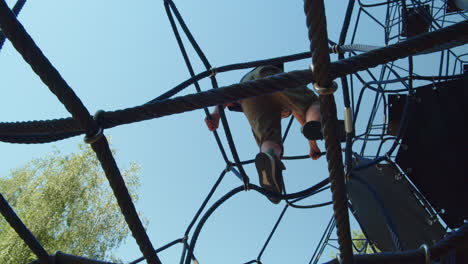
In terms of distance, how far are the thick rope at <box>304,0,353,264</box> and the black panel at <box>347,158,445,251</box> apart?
77.7 inches

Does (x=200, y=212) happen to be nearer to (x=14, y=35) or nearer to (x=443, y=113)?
(x=443, y=113)

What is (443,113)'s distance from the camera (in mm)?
3174


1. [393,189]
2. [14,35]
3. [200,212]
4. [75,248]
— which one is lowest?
[14,35]

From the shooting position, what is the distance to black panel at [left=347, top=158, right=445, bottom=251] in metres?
2.78

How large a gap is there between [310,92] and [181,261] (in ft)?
5.49

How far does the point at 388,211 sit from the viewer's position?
114 inches

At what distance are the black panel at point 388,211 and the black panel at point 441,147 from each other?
0.20m

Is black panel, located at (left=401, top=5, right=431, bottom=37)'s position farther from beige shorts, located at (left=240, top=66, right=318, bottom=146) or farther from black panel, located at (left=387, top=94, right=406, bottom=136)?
beige shorts, located at (left=240, top=66, right=318, bottom=146)

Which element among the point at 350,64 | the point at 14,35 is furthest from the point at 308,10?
the point at 14,35

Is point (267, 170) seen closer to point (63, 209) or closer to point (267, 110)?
point (267, 110)

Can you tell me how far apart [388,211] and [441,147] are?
86 centimetres

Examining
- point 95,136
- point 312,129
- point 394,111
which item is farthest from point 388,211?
point 95,136

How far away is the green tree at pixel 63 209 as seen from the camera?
660 cm

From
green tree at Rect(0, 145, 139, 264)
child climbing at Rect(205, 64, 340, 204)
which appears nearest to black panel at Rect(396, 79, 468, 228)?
child climbing at Rect(205, 64, 340, 204)
